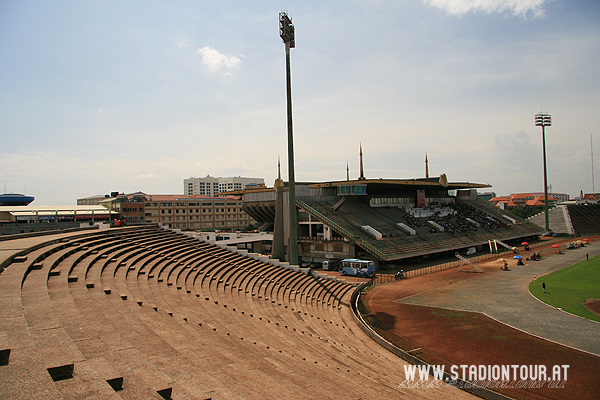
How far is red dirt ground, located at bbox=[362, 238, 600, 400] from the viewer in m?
16.0

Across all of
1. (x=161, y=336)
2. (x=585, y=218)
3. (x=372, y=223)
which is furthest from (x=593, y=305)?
(x=585, y=218)

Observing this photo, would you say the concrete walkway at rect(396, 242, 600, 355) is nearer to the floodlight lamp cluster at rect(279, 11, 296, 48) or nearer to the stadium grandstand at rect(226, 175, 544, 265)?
the stadium grandstand at rect(226, 175, 544, 265)

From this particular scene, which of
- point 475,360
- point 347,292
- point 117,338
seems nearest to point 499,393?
point 475,360

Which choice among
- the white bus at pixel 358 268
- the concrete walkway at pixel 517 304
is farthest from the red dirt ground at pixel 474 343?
the white bus at pixel 358 268

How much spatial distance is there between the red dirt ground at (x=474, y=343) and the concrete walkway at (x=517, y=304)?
1.32 meters

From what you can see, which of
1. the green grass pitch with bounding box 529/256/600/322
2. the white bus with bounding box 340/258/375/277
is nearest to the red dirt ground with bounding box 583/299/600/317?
the green grass pitch with bounding box 529/256/600/322

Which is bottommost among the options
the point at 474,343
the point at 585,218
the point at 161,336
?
the point at 474,343

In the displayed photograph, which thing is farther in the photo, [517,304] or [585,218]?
[585,218]

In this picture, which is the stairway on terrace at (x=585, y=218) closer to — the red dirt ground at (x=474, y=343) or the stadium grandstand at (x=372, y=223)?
the stadium grandstand at (x=372, y=223)

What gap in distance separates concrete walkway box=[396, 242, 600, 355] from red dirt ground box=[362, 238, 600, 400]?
4.33 ft

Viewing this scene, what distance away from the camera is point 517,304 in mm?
28781

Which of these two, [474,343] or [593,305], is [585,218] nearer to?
[593,305]

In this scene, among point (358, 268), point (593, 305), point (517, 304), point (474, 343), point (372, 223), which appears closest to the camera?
point (474, 343)

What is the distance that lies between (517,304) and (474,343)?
10711 mm
